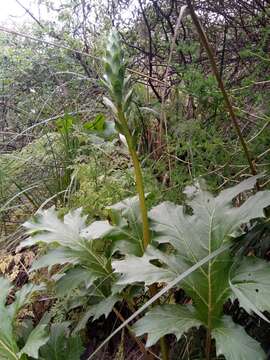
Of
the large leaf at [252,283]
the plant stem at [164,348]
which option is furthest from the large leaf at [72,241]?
the large leaf at [252,283]

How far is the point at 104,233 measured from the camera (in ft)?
4.04

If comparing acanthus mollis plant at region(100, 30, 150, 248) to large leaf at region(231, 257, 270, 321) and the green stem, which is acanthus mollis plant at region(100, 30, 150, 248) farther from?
large leaf at region(231, 257, 270, 321)

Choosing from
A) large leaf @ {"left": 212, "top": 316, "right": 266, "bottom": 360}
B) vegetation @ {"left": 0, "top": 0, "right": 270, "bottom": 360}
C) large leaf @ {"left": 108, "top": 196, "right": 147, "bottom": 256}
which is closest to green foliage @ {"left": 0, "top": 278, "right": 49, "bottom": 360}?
vegetation @ {"left": 0, "top": 0, "right": 270, "bottom": 360}

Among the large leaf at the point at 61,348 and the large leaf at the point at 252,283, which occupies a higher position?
the large leaf at the point at 252,283

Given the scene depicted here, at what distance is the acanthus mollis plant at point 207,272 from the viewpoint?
0.91 m

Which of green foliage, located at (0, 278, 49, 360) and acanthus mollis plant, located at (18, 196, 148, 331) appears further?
acanthus mollis plant, located at (18, 196, 148, 331)

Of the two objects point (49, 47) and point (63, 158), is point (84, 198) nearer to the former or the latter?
point (63, 158)

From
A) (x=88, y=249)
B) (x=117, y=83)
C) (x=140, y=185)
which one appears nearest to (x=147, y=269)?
(x=140, y=185)

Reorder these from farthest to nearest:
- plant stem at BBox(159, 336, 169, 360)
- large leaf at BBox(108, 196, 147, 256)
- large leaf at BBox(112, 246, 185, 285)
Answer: large leaf at BBox(108, 196, 147, 256), plant stem at BBox(159, 336, 169, 360), large leaf at BBox(112, 246, 185, 285)

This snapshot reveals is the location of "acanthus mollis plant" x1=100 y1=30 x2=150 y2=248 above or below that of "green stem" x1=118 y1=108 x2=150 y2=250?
above

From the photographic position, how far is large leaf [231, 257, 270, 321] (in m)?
0.89

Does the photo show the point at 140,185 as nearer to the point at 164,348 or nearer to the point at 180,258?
the point at 180,258

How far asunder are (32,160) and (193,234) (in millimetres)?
1571

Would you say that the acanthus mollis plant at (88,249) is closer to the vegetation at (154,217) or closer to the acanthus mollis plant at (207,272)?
the vegetation at (154,217)
